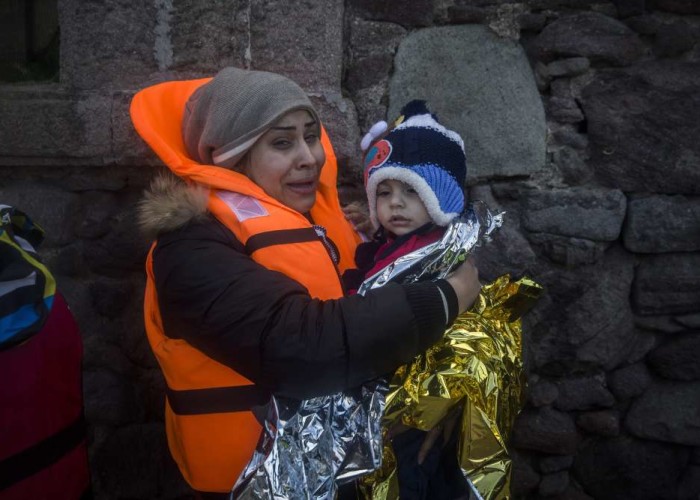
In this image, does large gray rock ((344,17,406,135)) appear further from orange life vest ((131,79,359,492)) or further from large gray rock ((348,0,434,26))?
orange life vest ((131,79,359,492))

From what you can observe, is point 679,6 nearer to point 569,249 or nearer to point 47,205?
point 569,249

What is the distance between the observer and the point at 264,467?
1401mm

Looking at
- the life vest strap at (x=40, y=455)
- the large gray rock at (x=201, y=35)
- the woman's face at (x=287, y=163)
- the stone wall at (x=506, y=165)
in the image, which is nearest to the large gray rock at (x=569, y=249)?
the stone wall at (x=506, y=165)

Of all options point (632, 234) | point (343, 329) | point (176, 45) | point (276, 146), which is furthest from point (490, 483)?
point (176, 45)

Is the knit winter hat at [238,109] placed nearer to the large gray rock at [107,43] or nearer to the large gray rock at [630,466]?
the large gray rock at [107,43]

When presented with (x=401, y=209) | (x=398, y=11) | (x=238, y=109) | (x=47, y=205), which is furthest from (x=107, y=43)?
(x=401, y=209)

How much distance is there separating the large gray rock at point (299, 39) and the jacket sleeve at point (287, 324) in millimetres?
859

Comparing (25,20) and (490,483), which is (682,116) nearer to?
(490,483)

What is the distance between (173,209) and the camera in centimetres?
153

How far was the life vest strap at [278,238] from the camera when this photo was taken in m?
1.51

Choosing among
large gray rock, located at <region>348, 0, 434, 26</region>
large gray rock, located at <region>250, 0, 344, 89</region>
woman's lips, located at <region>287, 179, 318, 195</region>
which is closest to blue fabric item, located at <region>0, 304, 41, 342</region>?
woman's lips, located at <region>287, 179, 318, 195</region>

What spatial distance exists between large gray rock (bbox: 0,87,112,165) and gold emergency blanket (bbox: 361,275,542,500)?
1230 mm

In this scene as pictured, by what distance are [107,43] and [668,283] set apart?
204cm

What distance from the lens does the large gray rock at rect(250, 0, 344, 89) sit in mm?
2061
